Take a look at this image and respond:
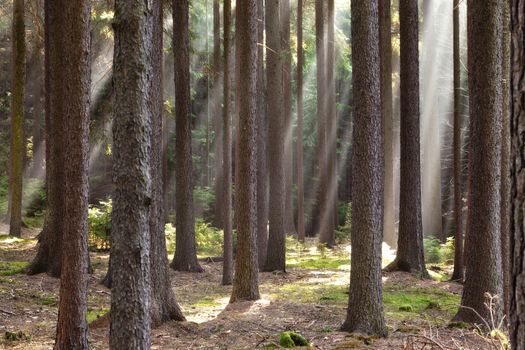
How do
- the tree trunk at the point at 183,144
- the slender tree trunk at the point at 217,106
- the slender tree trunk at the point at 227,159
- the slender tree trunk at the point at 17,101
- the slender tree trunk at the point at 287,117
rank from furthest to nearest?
the slender tree trunk at the point at 217,106, the slender tree trunk at the point at 287,117, the slender tree trunk at the point at 17,101, the tree trunk at the point at 183,144, the slender tree trunk at the point at 227,159

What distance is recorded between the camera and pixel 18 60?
18844mm

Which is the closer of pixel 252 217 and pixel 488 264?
pixel 488 264

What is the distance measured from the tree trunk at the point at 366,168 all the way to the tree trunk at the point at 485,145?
1595 mm

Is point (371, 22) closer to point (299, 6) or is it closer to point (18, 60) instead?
point (18, 60)

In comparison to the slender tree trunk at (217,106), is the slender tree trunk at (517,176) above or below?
below

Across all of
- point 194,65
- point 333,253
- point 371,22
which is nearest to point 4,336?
point 371,22

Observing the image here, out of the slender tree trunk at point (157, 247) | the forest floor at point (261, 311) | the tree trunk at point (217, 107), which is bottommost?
the forest floor at point (261, 311)

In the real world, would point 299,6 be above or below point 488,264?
above

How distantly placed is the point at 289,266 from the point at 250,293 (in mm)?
6678

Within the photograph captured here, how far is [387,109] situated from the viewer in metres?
19.9

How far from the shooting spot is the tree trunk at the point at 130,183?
18.0ft

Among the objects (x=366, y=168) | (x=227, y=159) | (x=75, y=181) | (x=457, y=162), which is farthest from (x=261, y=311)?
(x=457, y=162)

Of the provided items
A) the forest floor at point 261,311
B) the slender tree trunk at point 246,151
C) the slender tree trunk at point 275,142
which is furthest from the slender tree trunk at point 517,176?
the slender tree trunk at point 275,142

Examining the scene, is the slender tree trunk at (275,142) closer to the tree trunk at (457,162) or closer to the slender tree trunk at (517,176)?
the tree trunk at (457,162)
